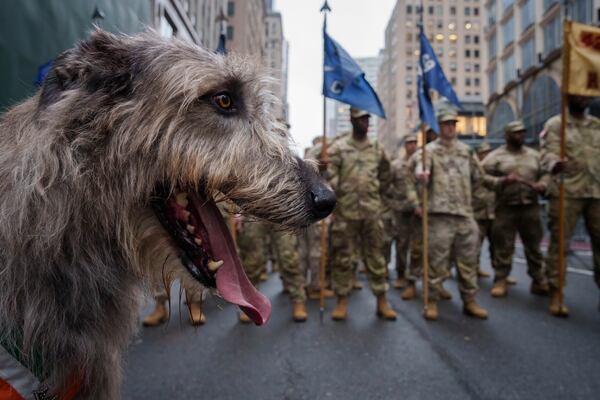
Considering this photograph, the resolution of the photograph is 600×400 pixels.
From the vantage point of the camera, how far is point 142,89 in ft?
4.16

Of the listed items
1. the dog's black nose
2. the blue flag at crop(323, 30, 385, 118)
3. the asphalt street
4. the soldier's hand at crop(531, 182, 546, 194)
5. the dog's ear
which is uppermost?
the blue flag at crop(323, 30, 385, 118)

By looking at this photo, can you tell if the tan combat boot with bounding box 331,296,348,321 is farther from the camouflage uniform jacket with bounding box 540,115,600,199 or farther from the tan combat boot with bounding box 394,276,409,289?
the camouflage uniform jacket with bounding box 540,115,600,199

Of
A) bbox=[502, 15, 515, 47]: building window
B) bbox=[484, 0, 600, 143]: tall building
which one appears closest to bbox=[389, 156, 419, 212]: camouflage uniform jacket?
bbox=[484, 0, 600, 143]: tall building

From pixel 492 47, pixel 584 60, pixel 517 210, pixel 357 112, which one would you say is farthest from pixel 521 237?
pixel 492 47

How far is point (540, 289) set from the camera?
592 centimetres

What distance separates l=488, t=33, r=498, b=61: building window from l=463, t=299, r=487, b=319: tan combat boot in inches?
1618

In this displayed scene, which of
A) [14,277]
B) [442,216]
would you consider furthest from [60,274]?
[442,216]

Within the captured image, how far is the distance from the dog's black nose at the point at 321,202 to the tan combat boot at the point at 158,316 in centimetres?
385

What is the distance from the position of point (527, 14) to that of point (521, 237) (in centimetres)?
3444

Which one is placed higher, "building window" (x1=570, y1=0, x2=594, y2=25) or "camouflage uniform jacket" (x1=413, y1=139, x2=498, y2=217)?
"building window" (x1=570, y1=0, x2=594, y2=25)

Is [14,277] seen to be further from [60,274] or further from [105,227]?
[105,227]

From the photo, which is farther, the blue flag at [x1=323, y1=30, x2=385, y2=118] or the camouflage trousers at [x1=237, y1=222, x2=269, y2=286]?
the camouflage trousers at [x1=237, y1=222, x2=269, y2=286]

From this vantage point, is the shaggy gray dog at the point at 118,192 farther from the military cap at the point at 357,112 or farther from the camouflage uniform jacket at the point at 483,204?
the camouflage uniform jacket at the point at 483,204

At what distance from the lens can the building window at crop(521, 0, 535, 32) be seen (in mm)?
31116
